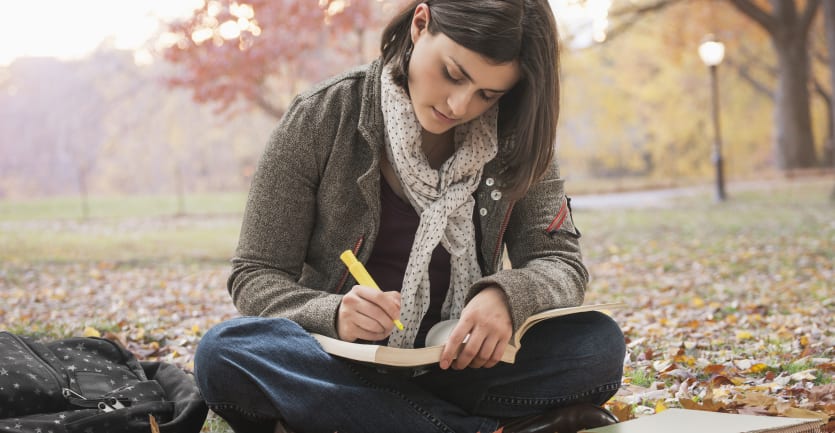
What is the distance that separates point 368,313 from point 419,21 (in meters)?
0.72

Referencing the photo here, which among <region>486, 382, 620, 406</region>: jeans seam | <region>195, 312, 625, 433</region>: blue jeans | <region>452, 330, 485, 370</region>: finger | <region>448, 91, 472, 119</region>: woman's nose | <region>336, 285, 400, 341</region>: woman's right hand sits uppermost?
<region>448, 91, 472, 119</region>: woman's nose

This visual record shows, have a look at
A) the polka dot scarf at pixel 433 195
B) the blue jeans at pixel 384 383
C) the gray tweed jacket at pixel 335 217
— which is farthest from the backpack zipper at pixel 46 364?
the polka dot scarf at pixel 433 195

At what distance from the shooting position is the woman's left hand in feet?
5.88

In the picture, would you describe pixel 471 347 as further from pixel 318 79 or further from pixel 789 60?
pixel 789 60

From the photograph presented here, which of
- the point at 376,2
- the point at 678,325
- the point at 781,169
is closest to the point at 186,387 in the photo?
the point at 678,325

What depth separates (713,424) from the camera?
5.71 feet

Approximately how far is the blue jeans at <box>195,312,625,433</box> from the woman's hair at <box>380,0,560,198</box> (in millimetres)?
410

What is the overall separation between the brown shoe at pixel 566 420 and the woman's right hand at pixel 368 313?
1.33ft

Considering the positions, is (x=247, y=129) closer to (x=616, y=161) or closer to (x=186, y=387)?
(x=616, y=161)

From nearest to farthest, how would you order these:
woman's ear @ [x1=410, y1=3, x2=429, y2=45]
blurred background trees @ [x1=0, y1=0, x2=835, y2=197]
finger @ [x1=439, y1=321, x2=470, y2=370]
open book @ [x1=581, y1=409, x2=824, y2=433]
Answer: open book @ [x1=581, y1=409, x2=824, y2=433], finger @ [x1=439, y1=321, x2=470, y2=370], woman's ear @ [x1=410, y1=3, x2=429, y2=45], blurred background trees @ [x1=0, y1=0, x2=835, y2=197]

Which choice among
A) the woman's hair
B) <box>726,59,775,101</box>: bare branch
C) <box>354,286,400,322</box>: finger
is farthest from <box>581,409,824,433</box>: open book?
<box>726,59,775,101</box>: bare branch

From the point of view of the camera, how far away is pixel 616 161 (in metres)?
20.5

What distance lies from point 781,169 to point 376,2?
9.52m

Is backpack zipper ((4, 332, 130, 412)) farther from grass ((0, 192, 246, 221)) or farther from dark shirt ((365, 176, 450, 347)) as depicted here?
grass ((0, 192, 246, 221))
